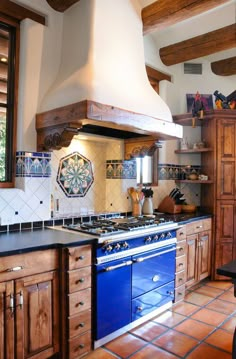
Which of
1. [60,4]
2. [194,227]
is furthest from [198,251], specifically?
[60,4]

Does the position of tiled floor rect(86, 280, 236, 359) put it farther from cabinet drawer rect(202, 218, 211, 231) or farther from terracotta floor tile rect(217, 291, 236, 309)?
cabinet drawer rect(202, 218, 211, 231)

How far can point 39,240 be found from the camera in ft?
6.72

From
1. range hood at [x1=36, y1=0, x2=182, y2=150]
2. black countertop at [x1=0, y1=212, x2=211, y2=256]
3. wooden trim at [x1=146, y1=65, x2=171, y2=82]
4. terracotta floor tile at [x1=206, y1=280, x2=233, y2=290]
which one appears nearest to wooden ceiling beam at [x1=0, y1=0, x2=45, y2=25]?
→ range hood at [x1=36, y1=0, x2=182, y2=150]

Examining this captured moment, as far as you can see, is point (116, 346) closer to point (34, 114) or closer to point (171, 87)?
point (34, 114)

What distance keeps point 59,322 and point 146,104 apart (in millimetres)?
1941

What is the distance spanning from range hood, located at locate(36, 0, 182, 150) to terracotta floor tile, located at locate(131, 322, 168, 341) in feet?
5.64

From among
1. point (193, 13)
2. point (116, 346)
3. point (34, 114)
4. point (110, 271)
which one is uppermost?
point (193, 13)

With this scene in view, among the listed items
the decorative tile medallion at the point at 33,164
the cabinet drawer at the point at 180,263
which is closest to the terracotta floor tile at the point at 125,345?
the cabinet drawer at the point at 180,263

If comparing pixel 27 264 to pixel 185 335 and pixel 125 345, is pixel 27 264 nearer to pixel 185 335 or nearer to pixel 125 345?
pixel 125 345

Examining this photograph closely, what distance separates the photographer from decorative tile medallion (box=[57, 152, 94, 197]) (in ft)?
9.75

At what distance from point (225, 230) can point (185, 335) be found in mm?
1679

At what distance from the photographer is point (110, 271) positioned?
2.26 metres

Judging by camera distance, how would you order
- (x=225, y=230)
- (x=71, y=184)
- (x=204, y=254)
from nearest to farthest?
(x=71, y=184), (x=204, y=254), (x=225, y=230)

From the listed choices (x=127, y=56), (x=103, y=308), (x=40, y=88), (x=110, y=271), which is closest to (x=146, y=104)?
(x=127, y=56)
